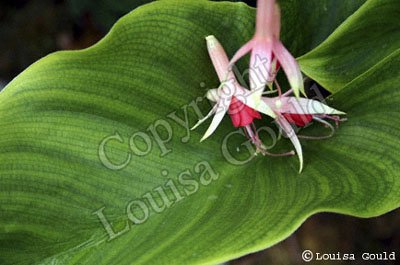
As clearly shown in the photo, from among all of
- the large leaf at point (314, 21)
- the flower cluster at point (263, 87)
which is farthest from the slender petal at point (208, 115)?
the large leaf at point (314, 21)

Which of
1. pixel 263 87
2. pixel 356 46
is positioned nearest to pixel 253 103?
pixel 263 87

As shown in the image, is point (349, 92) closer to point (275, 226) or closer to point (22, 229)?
point (275, 226)

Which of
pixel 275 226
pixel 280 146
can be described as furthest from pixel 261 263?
pixel 275 226

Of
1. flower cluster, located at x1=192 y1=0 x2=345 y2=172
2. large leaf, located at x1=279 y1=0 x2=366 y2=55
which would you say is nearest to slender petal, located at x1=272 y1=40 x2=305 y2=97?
flower cluster, located at x1=192 y1=0 x2=345 y2=172

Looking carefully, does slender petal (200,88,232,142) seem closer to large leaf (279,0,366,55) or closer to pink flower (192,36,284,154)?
pink flower (192,36,284,154)

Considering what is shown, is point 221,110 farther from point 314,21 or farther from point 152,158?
point 314,21
